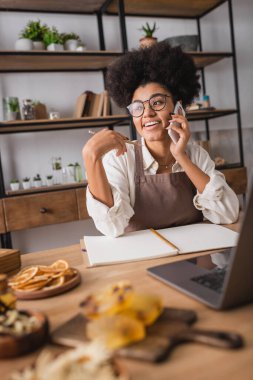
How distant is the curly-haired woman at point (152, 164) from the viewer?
129 centimetres

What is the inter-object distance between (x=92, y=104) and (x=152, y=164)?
4.58ft

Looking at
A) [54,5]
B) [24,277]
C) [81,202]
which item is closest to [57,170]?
[81,202]

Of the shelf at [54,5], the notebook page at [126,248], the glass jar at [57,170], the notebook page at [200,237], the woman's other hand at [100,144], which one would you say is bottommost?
the notebook page at [200,237]

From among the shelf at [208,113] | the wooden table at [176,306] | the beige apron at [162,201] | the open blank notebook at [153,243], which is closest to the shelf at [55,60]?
the shelf at [208,113]

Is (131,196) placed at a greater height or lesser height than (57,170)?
lesser

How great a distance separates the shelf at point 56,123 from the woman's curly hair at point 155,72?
90 centimetres

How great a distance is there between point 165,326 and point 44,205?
213 cm

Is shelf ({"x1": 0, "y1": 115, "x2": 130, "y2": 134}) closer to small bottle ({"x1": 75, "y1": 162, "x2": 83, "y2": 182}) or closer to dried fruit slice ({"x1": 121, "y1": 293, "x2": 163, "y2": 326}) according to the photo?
small bottle ({"x1": 75, "y1": 162, "x2": 83, "y2": 182})

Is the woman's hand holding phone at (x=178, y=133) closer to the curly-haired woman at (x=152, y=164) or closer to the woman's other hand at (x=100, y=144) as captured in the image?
the curly-haired woman at (x=152, y=164)

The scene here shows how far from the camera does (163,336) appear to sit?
0.49 m

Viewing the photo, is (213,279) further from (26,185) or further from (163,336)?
(26,185)

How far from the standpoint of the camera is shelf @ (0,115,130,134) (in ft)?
8.27

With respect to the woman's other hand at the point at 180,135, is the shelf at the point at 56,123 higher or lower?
higher

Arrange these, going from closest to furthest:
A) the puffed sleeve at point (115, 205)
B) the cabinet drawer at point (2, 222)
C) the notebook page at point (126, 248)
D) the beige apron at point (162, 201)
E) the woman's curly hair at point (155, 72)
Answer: the notebook page at point (126, 248)
the puffed sleeve at point (115, 205)
the beige apron at point (162, 201)
the woman's curly hair at point (155, 72)
the cabinet drawer at point (2, 222)
